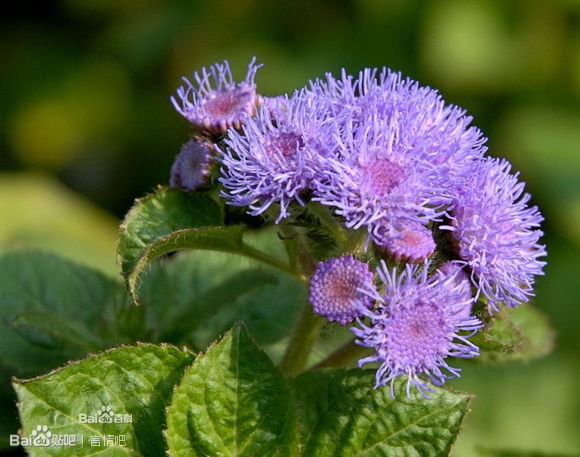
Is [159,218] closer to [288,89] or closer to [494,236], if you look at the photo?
[494,236]

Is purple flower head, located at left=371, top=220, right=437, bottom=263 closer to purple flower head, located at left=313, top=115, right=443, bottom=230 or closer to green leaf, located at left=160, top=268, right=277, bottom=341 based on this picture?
purple flower head, located at left=313, top=115, right=443, bottom=230

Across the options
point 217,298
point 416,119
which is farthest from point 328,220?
point 217,298

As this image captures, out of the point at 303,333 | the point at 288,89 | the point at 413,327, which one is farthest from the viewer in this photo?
the point at 288,89

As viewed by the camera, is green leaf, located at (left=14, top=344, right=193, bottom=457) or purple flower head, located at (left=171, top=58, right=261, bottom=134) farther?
purple flower head, located at (left=171, top=58, right=261, bottom=134)

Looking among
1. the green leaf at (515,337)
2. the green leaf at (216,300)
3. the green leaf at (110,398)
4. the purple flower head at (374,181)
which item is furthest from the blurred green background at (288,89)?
the purple flower head at (374,181)

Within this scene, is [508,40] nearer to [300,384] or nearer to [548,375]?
[548,375]

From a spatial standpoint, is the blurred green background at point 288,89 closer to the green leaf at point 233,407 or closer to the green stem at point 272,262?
the green stem at point 272,262

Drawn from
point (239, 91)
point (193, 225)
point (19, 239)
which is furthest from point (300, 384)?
point (19, 239)

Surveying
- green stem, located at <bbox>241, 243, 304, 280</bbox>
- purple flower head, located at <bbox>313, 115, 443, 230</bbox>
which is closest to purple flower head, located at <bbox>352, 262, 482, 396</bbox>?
purple flower head, located at <bbox>313, 115, 443, 230</bbox>
